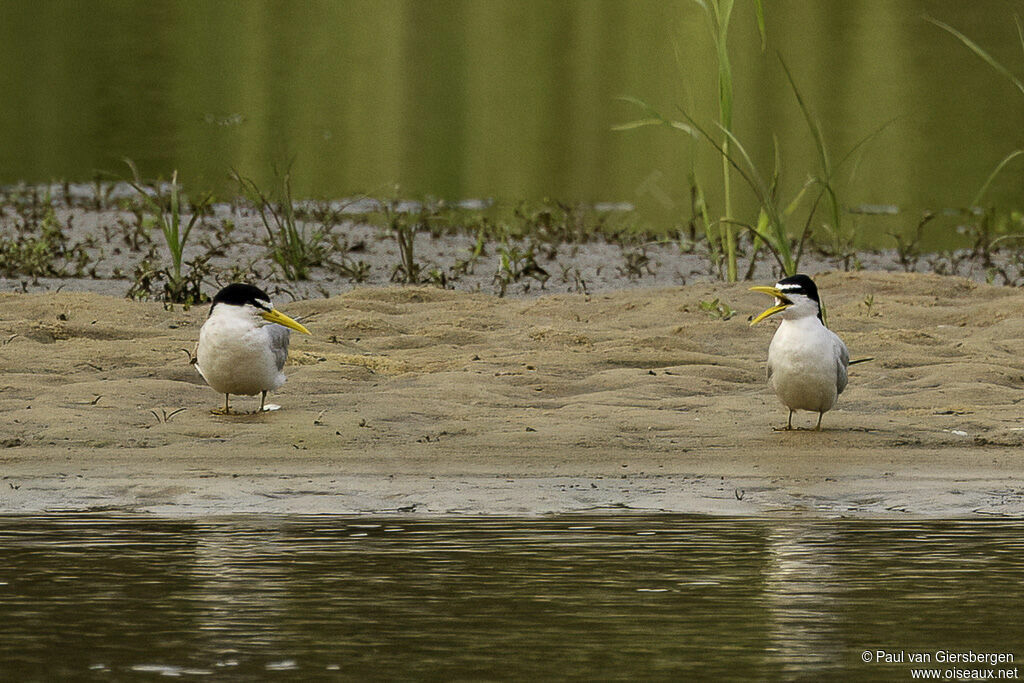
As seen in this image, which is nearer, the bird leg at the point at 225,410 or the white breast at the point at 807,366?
the white breast at the point at 807,366

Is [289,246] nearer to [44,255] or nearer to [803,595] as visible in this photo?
[44,255]

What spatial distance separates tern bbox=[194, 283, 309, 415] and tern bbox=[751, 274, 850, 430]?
217 cm

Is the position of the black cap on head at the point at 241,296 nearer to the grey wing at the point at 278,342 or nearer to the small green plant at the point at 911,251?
the grey wing at the point at 278,342

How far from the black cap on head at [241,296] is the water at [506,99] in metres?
3.18

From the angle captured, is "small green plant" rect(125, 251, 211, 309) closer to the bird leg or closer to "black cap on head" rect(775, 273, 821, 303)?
the bird leg

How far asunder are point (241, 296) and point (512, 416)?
140cm

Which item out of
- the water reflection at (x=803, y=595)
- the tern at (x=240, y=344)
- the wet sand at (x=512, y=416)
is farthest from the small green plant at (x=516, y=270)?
the water reflection at (x=803, y=595)

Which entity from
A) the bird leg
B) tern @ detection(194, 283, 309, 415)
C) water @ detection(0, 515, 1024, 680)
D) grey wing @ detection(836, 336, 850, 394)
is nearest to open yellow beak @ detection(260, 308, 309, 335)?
tern @ detection(194, 283, 309, 415)

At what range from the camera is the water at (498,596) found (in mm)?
4582

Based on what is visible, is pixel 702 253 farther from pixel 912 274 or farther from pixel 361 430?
pixel 361 430

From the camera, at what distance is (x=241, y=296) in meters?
8.38

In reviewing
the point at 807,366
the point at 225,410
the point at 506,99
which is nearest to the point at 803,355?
the point at 807,366

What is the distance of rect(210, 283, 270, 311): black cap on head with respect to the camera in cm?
836

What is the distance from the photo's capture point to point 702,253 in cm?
1490
